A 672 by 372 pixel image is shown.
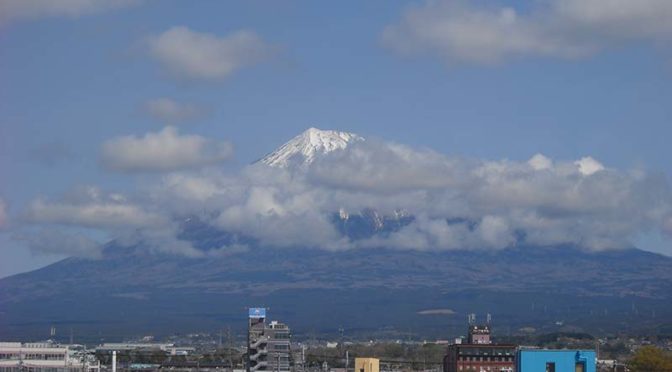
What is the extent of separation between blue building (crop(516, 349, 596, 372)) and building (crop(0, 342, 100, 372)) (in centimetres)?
6109

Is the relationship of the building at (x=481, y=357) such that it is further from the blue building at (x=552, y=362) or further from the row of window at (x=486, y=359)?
the blue building at (x=552, y=362)

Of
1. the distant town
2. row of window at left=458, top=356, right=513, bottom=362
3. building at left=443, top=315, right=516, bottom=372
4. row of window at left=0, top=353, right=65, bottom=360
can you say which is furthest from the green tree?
row of window at left=0, top=353, right=65, bottom=360

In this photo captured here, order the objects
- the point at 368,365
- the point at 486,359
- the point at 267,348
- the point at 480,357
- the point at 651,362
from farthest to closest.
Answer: the point at 480,357 < the point at 486,359 < the point at 651,362 < the point at 267,348 < the point at 368,365

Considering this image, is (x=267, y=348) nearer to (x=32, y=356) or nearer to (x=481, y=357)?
(x=481, y=357)

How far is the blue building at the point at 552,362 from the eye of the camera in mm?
50562

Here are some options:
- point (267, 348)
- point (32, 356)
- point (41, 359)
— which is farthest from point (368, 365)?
point (32, 356)

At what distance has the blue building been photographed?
50562 millimetres

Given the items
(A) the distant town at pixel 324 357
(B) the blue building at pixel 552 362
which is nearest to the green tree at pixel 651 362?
(A) the distant town at pixel 324 357

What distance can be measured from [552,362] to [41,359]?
230 ft

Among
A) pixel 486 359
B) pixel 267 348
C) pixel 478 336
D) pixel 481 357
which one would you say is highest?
pixel 478 336

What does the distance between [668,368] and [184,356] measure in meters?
69.1

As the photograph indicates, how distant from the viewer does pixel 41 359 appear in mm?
113312

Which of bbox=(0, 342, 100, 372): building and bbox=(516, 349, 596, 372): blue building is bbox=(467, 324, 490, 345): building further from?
bbox=(516, 349, 596, 372): blue building

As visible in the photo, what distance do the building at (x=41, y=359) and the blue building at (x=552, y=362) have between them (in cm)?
6109
